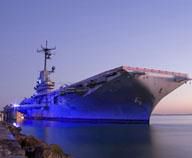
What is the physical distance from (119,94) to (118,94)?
105 mm

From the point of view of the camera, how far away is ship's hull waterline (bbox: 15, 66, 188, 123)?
25438 mm

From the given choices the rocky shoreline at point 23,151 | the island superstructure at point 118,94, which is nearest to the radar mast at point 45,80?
the island superstructure at point 118,94

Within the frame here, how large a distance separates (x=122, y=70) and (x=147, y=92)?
5228 mm

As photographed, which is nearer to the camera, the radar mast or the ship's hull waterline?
the ship's hull waterline

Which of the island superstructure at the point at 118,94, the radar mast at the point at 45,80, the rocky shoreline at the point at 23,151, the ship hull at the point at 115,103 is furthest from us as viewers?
the radar mast at the point at 45,80

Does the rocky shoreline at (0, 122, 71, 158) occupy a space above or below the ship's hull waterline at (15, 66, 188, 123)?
above

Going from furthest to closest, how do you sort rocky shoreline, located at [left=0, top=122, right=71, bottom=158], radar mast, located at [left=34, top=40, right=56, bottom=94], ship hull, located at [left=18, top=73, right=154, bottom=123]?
radar mast, located at [left=34, top=40, right=56, bottom=94] → ship hull, located at [left=18, top=73, right=154, bottom=123] → rocky shoreline, located at [left=0, top=122, right=71, bottom=158]

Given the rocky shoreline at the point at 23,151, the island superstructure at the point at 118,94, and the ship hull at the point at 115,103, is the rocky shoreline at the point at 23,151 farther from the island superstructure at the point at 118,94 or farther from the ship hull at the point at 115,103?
the ship hull at the point at 115,103

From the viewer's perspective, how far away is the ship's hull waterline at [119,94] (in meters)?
25.4

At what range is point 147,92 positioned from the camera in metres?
27.0

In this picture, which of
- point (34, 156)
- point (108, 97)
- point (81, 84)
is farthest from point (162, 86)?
point (34, 156)

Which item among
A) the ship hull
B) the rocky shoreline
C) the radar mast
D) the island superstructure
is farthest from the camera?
the radar mast

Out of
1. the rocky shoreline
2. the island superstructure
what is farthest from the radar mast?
the rocky shoreline

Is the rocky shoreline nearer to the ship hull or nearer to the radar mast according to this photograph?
the ship hull
